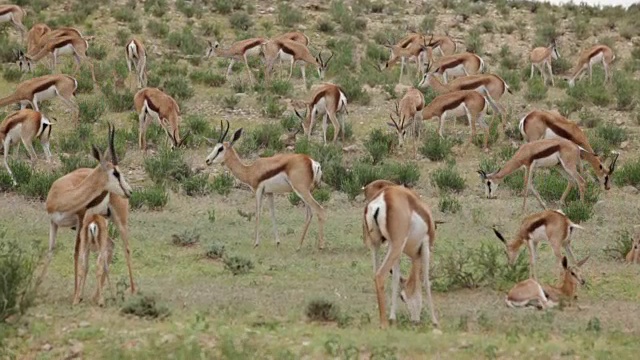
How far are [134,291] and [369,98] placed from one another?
14.1 metres

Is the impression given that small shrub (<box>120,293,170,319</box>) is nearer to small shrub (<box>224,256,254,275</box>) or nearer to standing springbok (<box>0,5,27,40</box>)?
small shrub (<box>224,256,254,275</box>)

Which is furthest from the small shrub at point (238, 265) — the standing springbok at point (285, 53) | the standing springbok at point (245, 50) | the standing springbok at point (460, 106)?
the standing springbok at point (245, 50)

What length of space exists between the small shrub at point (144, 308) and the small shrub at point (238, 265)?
106 inches

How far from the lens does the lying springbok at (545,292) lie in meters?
9.58

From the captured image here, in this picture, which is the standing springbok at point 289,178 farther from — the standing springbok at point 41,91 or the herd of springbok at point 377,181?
the standing springbok at point 41,91

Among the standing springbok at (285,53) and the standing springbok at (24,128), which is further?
the standing springbok at (285,53)

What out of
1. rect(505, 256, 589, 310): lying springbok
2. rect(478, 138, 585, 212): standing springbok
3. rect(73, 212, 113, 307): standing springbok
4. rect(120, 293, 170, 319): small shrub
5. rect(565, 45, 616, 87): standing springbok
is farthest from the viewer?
rect(565, 45, 616, 87): standing springbok

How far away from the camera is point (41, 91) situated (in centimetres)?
1884

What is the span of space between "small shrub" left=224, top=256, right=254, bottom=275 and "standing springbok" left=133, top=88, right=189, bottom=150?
24.1ft

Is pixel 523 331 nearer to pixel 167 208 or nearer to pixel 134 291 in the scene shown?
pixel 134 291

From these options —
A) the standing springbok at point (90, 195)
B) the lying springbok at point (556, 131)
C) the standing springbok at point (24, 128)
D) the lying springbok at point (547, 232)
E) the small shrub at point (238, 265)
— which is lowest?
the standing springbok at point (24, 128)

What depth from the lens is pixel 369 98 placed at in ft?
74.7

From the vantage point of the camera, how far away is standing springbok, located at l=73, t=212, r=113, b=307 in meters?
8.75

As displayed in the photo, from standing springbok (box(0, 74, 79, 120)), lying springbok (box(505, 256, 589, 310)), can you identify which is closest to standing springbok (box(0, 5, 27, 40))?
standing springbok (box(0, 74, 79, 120))
